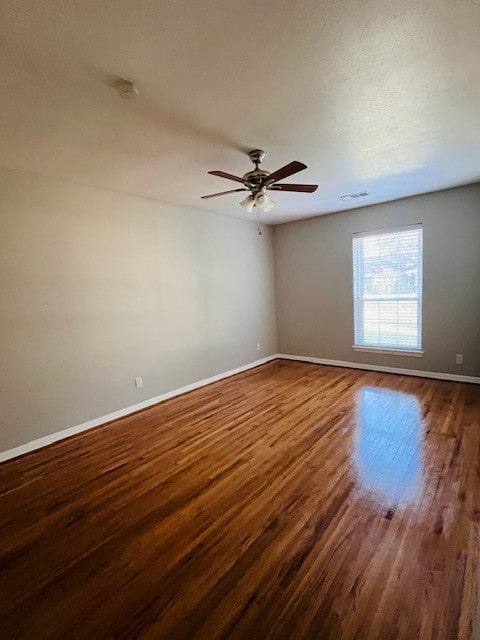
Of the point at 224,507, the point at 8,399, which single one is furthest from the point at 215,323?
the point at 224,507

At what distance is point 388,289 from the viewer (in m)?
4.80

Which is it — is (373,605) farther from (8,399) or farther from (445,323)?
(445,323)

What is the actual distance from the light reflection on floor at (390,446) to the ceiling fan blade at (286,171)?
2.30 metres

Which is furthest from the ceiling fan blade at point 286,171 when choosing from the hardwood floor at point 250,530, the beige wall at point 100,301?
the hardwood floor at point 250,530

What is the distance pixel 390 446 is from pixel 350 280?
2.99 meters

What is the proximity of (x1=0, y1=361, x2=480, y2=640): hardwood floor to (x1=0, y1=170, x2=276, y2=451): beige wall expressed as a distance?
0.55m

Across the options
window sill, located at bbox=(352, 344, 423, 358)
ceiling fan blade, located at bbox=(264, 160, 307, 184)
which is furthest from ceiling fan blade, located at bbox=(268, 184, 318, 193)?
window sill, located at bbox=(352, 344, 423, 358)

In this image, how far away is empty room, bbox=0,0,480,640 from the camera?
142 cm

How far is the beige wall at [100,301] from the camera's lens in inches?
115

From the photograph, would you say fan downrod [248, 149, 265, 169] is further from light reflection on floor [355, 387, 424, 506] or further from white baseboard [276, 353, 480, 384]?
white baseboard [276, 353, 480, 384]

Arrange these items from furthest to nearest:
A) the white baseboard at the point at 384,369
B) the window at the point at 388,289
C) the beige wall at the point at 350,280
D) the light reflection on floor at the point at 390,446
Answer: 1. the window at the point at 388,289
2. the white baseboard at the point at 384,369
3. the beige wall at the point at 350,280
4. the light reflection on floor at the point at 390,446

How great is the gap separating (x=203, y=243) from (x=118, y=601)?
3.98 metres

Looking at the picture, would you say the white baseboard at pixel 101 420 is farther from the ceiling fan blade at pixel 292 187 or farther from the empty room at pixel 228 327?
the ceiling fan blade at pixel 292 187

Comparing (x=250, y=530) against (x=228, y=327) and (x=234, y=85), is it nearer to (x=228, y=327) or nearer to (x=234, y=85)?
(x=234, y=85)
